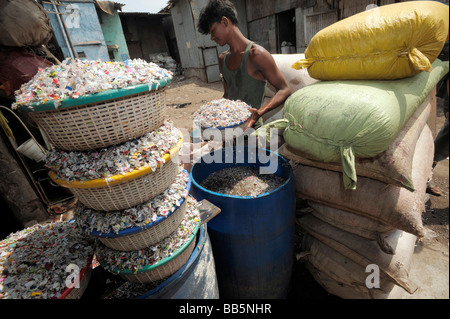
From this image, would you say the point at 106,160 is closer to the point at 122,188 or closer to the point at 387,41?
the point at 122,188

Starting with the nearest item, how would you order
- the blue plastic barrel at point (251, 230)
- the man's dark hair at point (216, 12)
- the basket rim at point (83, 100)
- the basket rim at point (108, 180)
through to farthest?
1. the basket rim at point (83, 100)
2. the basket rim at point (108, 180)
3. the blue plastic barrel at point (251, 230)
4. the man's dark hair at point (216, 12)

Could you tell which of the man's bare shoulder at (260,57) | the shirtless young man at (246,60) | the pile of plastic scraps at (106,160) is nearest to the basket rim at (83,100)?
the pile of plastic scraps at (106,160)

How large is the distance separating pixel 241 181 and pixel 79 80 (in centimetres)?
129

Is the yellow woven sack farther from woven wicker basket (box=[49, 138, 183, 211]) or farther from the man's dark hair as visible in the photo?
woven wicker basket (box=[49, 138, 183, 211])

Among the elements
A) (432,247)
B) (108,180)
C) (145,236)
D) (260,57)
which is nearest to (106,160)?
(108,180)

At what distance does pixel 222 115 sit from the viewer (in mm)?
1887

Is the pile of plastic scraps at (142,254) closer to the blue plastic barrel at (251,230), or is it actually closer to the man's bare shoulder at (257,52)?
the blue plastic barrel at (251,230)

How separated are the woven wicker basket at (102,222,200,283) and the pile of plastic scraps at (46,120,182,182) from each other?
0.52 m

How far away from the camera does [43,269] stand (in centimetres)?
103

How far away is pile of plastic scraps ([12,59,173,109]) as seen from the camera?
0.82 meters

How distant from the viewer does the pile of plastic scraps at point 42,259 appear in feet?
3.10

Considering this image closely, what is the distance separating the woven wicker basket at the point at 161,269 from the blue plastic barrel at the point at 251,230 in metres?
0.37

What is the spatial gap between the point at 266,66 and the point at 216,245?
6.02 feet
